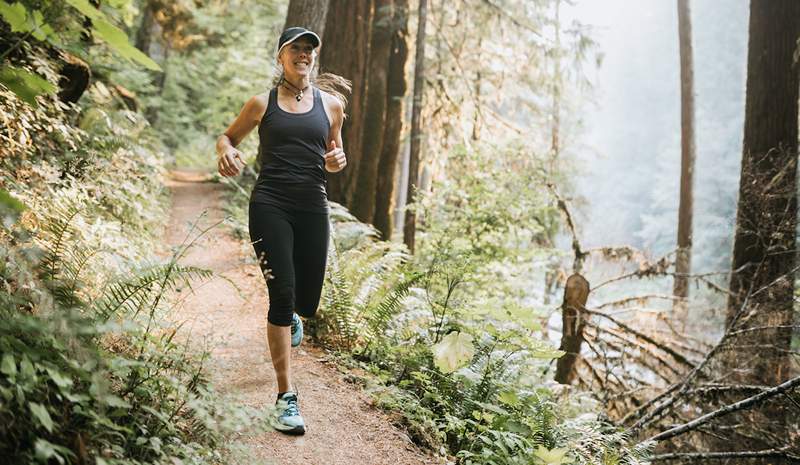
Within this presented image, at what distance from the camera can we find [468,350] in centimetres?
409

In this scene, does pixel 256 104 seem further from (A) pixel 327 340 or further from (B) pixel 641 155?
(B) pixel 641 155

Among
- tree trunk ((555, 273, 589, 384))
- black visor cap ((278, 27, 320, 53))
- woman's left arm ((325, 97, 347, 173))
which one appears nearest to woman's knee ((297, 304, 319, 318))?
woman's left arm ((325, 97, 347, 173))

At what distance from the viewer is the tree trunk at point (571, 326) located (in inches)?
278

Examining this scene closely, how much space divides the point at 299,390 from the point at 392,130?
6.78 metres

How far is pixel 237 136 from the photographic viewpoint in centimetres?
373

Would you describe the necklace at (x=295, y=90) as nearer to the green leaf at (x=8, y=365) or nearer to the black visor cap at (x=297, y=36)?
the black visor cap at (x=297, y=36)

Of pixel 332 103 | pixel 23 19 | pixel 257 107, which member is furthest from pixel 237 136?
pixel 23 19

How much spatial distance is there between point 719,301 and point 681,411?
88.4 inches

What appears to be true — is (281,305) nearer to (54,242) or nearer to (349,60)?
(54,242)

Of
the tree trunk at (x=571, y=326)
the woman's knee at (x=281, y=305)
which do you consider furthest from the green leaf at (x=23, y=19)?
the tree trunk at (x=571, y=326)

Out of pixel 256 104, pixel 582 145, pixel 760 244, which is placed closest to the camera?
pixel 256 104

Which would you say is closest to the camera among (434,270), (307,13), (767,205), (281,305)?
(281,305)

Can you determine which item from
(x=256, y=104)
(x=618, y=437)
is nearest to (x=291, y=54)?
(x=256, y=104)

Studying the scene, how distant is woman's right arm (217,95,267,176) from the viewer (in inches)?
136
